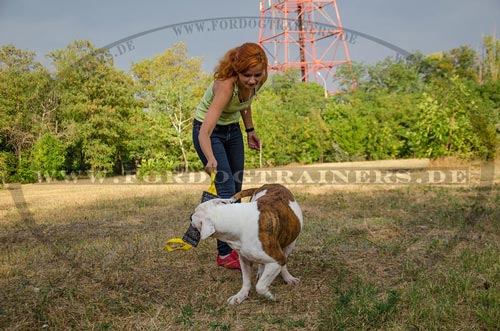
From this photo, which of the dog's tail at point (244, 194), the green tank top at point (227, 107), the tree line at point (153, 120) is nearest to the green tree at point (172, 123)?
the tree line at point (153, 120)

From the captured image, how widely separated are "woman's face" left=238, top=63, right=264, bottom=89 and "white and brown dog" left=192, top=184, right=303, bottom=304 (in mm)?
934

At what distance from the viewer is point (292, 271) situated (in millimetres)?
4207

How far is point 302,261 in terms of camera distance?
4.50 metres

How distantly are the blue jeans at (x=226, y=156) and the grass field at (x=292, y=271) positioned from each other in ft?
2.65

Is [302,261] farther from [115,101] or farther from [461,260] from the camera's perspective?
[115,101]

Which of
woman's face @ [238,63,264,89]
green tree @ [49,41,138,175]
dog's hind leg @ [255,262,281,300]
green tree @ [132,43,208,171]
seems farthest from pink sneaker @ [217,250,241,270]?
green tree @ [49,41,138,175]

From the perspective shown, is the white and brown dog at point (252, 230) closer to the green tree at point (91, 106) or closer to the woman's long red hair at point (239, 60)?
the woman's long red hair at point (239, 60)

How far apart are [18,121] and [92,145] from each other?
8.59 m

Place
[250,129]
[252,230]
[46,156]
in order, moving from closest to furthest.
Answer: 1. [252,230]
2. [250,129]
3. [46,156]

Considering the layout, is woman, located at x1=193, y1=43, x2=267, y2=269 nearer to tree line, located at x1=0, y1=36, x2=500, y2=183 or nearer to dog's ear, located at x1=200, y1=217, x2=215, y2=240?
dog's ear, located at x1=200, y1=217, x2=215, y2=240

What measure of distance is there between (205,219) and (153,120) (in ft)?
68.9

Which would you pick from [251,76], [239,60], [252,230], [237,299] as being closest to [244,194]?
[252,230]

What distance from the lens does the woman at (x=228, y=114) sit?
3484 mm

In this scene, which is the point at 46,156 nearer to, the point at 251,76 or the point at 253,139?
the point at 253,139
